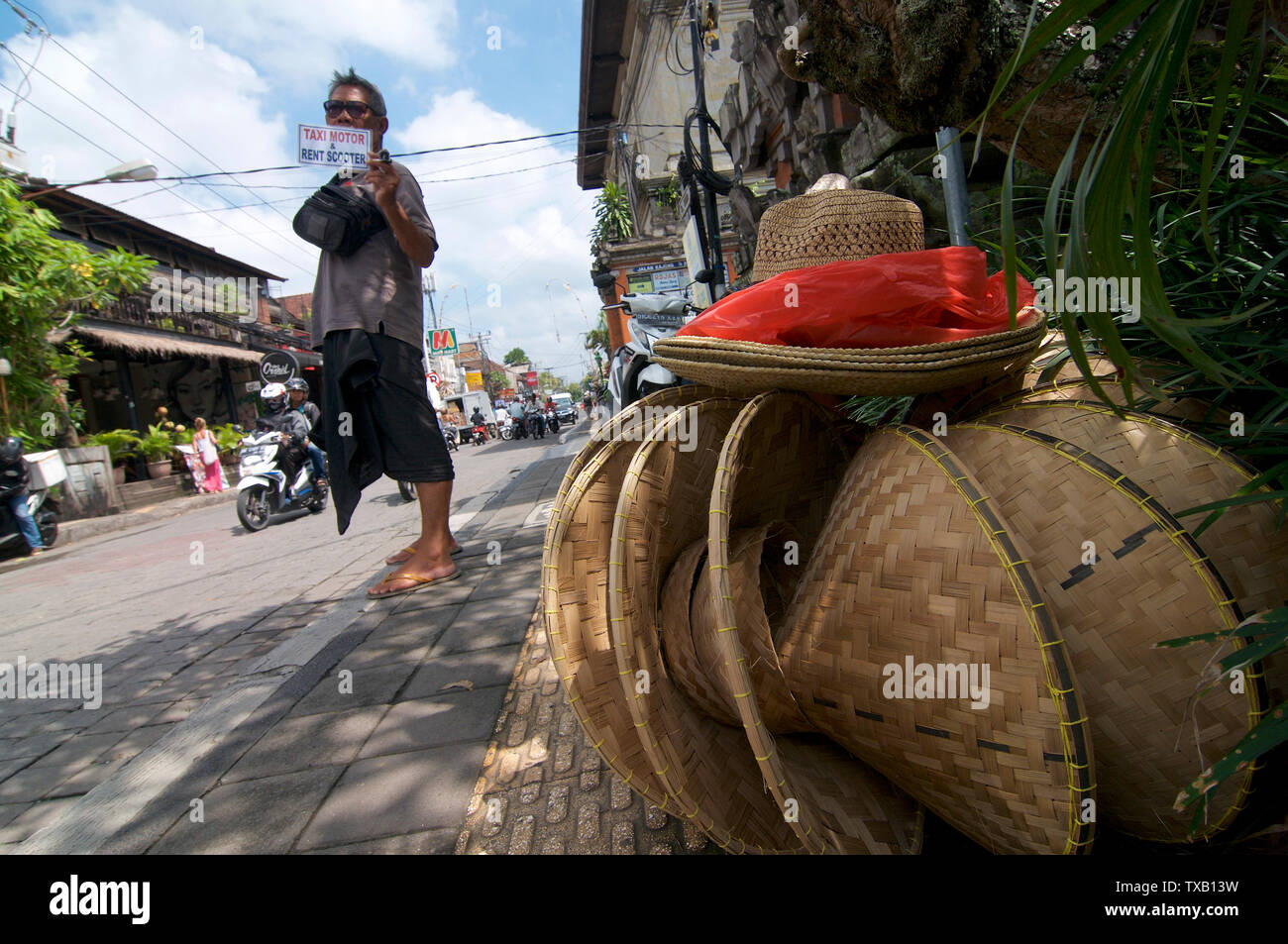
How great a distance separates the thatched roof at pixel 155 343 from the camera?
1441 cm

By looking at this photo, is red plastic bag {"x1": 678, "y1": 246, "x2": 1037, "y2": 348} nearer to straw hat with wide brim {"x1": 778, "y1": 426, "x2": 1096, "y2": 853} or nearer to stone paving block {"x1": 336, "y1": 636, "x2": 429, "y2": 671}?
straw hat with wide brim {"x1": 778, "y1": 426, "x2": 1096, "y2": 853}

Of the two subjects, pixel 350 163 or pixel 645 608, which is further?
pixel 350 163

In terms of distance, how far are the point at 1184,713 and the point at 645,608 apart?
76cm

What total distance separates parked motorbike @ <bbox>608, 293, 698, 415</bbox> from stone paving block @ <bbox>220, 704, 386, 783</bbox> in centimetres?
316

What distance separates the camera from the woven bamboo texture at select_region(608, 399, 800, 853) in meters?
1.05

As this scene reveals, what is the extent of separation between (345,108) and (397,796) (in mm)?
2952

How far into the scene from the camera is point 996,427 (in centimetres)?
117

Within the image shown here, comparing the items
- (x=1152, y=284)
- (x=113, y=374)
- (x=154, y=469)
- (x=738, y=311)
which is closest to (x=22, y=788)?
(x=738, y=311)

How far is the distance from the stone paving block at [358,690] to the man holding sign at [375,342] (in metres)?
0.99

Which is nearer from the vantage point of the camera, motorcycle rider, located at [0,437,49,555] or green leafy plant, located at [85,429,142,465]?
motorcycle rider, located at [0,437,49,555]

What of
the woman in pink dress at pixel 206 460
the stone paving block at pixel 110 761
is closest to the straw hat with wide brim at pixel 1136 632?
the stone paving block at pixel 110 761

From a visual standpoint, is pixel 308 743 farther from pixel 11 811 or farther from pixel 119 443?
pixel 119 443

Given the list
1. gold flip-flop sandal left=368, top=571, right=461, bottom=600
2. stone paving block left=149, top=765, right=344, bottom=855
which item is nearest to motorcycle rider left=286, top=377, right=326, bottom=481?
gold flip-flop sandal left=368, top=571, right=461, bottom=600
